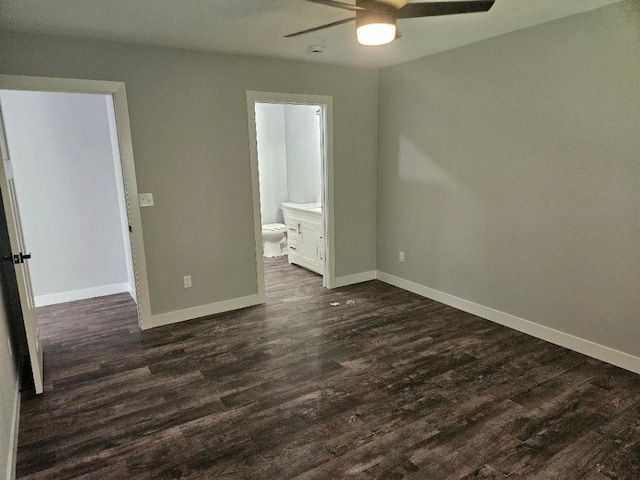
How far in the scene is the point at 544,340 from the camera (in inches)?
130

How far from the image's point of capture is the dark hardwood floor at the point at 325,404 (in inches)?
80.5

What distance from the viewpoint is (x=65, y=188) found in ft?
14.4

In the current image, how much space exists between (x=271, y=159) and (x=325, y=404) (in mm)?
4692

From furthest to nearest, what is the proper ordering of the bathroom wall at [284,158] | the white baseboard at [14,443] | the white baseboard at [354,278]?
1. the bathroom wall at [284,158]
2. the white baseboard at [354,278]
3. the white baseboard at [14,443]

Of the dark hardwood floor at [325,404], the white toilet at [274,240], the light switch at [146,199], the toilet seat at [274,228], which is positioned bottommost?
the dark hardwood floor at [325,404]

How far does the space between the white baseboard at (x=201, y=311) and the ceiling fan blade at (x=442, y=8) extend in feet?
9.62

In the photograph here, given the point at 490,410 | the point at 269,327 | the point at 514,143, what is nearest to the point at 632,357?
the point at 490,410

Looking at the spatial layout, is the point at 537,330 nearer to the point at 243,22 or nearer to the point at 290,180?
the point at 243,22

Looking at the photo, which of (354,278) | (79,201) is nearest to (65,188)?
(79,201)

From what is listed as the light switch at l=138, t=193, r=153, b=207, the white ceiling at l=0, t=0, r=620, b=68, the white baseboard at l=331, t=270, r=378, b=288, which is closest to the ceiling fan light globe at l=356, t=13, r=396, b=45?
the white ceiling at l=0, t=0, r=620, b=68

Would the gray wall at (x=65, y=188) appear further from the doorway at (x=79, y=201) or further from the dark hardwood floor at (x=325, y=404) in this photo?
the dark hardwood floor at (x=325, y=404)

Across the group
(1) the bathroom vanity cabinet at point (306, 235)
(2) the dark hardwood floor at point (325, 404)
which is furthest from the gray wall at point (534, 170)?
(1) the bathroom vanity cabinet at point (306, 235)

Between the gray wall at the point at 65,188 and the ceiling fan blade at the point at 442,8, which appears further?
the gray wall at the point at 65,188

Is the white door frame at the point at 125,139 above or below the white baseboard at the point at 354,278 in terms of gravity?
above
